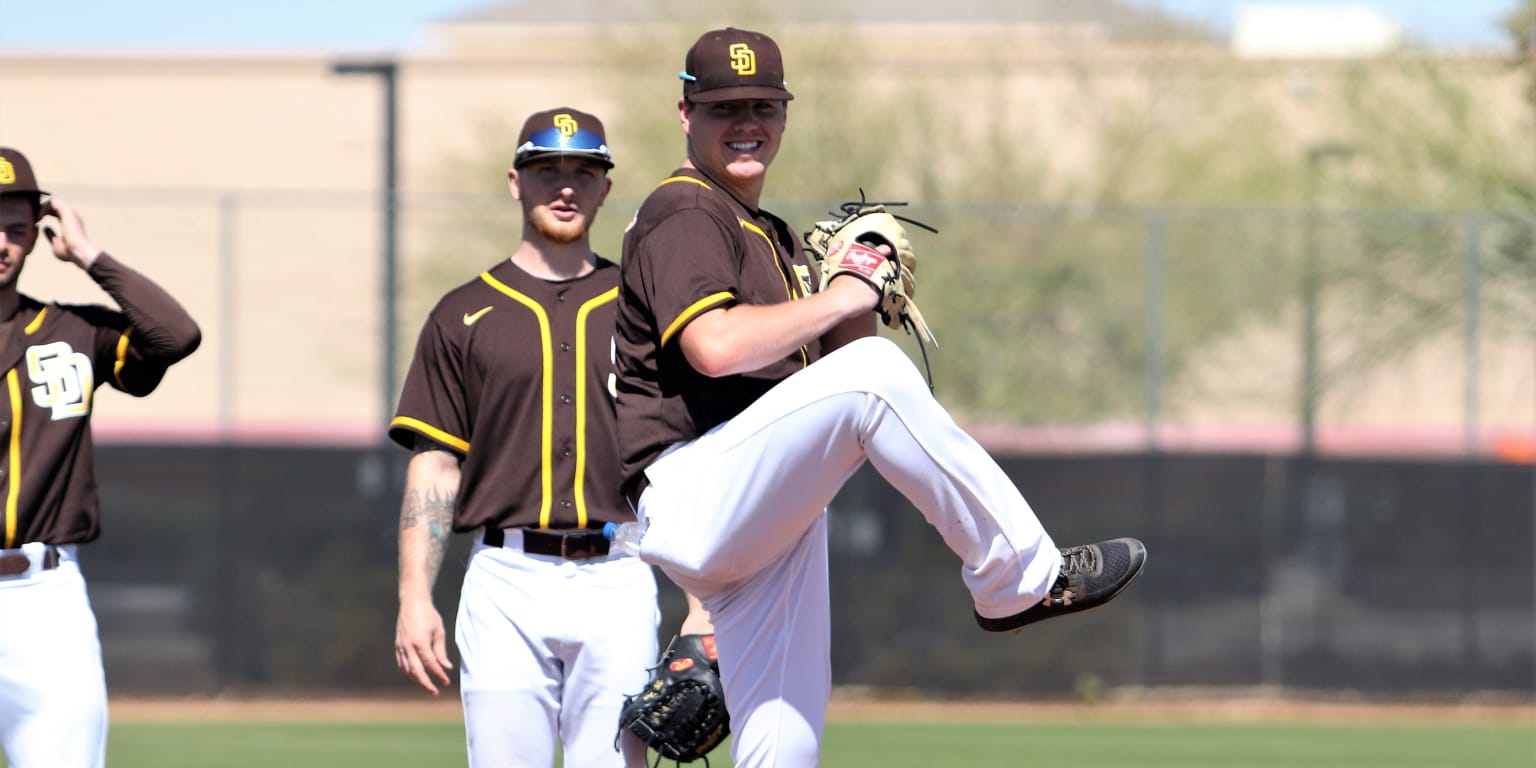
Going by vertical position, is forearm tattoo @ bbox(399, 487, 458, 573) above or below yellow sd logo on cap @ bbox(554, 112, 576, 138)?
below

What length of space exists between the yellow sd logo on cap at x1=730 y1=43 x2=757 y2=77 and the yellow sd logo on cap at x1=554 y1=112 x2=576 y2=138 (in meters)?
1.22

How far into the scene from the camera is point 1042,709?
13.9 meters

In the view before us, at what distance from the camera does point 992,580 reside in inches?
170

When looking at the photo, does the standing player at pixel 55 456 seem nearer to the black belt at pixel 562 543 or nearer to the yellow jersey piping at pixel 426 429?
the yellow jersey piping at pixel 426 429

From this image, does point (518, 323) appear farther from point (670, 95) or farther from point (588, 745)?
point (670, 95)

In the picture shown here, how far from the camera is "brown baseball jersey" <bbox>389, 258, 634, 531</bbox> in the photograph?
214 inches

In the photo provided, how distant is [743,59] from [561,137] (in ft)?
4.07

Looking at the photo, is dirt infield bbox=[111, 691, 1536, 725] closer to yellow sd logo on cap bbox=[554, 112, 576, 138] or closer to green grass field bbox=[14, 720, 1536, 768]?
green grass field bbox=[14, 720, 1536, 768]

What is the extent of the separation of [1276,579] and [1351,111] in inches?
311

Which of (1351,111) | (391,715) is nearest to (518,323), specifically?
(391,715)

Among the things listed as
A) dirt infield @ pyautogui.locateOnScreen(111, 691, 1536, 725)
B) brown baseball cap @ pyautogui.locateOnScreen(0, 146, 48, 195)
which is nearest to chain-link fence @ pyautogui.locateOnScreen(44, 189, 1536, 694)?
dirt infield @ pyautogui.locateOnScreen(111, 691, 1536, 725)

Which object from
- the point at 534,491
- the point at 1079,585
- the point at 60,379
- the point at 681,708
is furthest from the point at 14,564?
the point at 1079,585

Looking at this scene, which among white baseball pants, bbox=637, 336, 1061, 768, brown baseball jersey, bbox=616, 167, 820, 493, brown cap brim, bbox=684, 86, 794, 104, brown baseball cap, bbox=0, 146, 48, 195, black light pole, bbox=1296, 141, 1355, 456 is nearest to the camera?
white baseball pants, bbox=637, 336, 1061, 768

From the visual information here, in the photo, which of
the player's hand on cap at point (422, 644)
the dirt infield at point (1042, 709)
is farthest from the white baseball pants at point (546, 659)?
the dirt infield at point (1042, 709)
